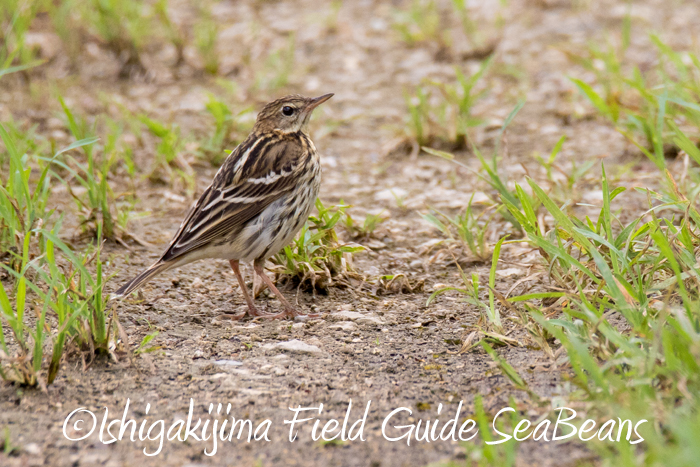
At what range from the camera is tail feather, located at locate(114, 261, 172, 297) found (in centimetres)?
439

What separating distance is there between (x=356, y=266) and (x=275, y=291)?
81cm

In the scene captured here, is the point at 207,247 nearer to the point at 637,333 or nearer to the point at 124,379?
the point at 124,379

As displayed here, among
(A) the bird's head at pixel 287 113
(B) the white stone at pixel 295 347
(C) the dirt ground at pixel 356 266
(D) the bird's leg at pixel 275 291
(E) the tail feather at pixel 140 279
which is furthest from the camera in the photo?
(A) the bird's head at pixel 287 113

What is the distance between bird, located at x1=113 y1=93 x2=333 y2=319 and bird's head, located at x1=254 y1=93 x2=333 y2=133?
36 cm

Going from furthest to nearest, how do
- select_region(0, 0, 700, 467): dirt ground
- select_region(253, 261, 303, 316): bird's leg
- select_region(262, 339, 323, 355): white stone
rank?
select_region(253, 261, 303, 316): bird's leg < select_region(262, 339, 323, 355): white stone < select_region(0, 0, 700, 467): dirt ground

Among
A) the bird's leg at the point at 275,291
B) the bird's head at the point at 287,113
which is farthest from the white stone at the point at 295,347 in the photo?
the bird's head at the point at 287,113

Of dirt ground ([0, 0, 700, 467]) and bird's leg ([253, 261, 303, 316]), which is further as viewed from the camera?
bird's leg ([253, 261, 303, 316])

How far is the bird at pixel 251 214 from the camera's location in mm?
4664

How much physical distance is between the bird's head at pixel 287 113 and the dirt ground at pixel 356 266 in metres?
1.01

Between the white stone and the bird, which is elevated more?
the bird

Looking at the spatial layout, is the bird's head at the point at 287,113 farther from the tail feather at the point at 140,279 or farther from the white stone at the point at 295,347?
the white stone at the point at 295,347

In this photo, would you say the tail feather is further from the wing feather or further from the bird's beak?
the bird's beak

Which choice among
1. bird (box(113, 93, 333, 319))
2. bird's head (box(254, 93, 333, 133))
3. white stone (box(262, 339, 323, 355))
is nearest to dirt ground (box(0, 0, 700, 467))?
white stone (box(262, 339, 323, 355))

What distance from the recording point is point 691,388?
113 inches
